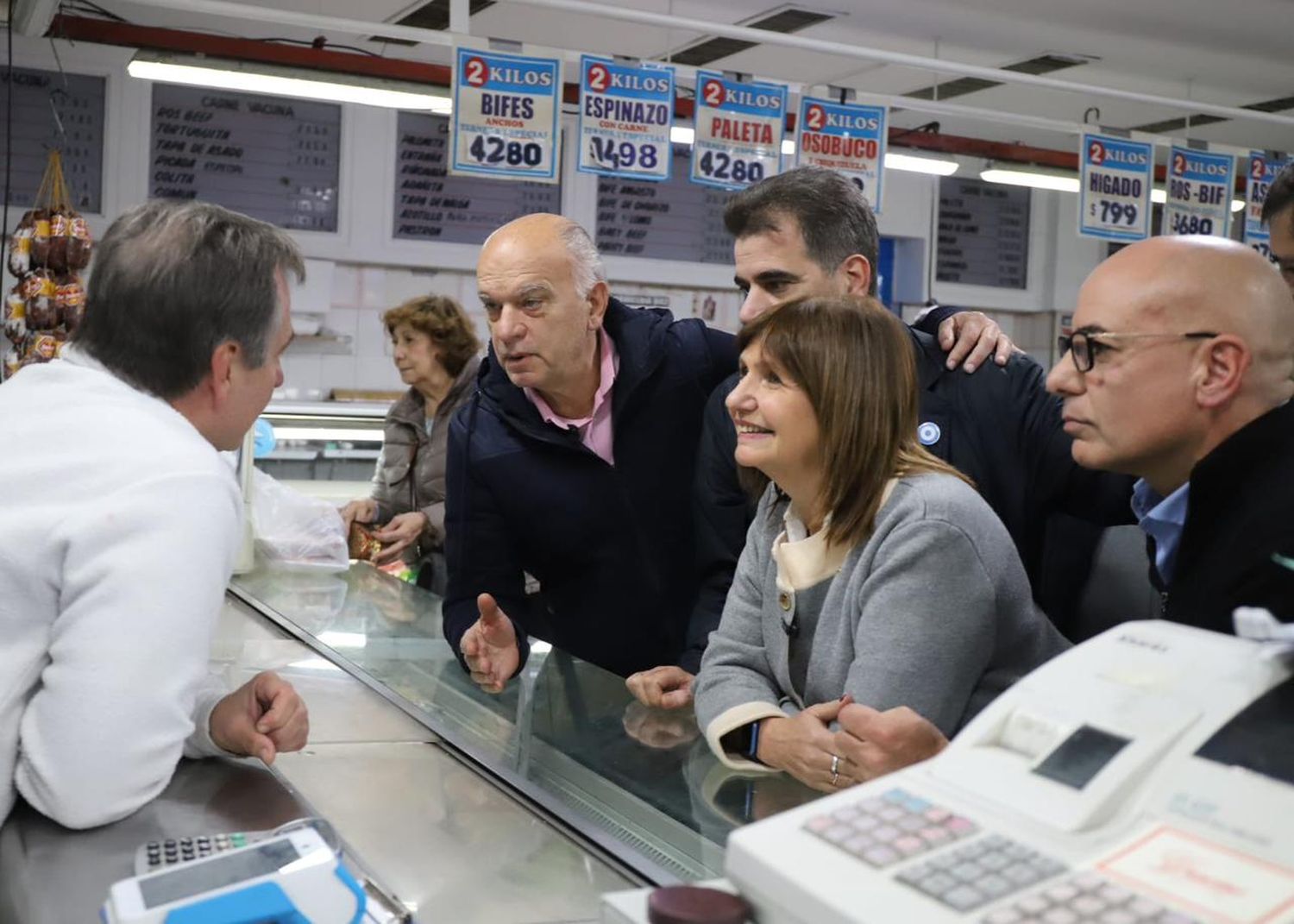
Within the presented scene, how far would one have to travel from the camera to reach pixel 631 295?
10609 mm

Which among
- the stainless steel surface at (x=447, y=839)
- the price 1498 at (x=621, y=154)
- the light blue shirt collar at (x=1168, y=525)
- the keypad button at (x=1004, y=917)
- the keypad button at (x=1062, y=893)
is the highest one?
the price 1498 at (x=621, y=154)

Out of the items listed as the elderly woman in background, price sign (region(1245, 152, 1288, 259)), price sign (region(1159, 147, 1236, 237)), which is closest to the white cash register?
the elderly woman in background

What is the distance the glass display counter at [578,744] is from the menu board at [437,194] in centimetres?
687

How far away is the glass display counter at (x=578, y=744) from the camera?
5.28 ft

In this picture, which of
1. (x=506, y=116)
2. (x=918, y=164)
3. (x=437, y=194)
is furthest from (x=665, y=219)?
(x=506, y=116)

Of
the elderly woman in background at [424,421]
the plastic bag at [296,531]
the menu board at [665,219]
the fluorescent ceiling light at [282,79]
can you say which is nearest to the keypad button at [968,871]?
the plastic bag at [296,531]

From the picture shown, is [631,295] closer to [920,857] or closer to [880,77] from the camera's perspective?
[880,77]

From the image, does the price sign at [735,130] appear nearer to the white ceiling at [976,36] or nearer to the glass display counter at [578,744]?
the white ceiling at [976,36]

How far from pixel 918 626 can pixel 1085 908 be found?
1.03m

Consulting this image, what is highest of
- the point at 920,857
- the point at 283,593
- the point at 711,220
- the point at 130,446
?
the point at 711,220

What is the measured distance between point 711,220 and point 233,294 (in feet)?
30.5

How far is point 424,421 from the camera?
4.97 metres

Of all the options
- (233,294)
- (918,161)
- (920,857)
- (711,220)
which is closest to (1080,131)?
(918,161)

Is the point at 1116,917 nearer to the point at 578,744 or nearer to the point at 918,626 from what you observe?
the point at 918,626
